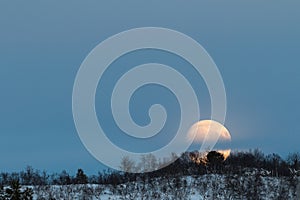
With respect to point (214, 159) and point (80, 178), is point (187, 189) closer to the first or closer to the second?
point (80, 178)

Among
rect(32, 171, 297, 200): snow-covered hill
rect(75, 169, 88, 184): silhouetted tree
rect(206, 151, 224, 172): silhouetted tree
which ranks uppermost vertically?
rect(206, 151, 224, 172): silhouetted tree

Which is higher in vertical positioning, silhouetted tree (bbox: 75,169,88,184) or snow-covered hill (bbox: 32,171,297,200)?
silhouetted tree (bbox: 75,169,88,184)

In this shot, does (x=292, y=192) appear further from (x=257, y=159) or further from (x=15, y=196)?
(x=15, y=196)

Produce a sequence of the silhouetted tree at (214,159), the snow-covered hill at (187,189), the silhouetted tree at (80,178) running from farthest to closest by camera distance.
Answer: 1. the silhouetted tree at (214,159)
2. the silhouetted tree at (80,178)
3. the snow-covered hill at (187,189)

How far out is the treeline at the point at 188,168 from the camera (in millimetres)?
47969

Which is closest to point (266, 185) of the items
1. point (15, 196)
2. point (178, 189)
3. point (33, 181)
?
point (178, 189)

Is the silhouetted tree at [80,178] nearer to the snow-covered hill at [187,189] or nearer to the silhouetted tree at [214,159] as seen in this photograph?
the snow-covered hill at [187,189]

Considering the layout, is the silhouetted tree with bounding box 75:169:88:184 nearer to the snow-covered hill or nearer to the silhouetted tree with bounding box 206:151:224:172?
the snow-covered hill

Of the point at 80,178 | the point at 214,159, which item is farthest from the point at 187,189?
the point at 214,159

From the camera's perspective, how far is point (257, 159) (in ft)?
226

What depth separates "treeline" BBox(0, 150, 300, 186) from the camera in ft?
157

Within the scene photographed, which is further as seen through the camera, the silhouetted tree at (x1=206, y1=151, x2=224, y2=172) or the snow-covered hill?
the silhouetted tree at (x1=206, y1=151, x2=224, y2=172)

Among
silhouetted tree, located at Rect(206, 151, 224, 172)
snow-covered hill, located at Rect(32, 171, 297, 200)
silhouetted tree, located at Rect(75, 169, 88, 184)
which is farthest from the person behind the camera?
silhouetted tree, located at Rect(206, 151, 224, 172)

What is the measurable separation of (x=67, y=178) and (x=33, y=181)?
3003 millimetres
